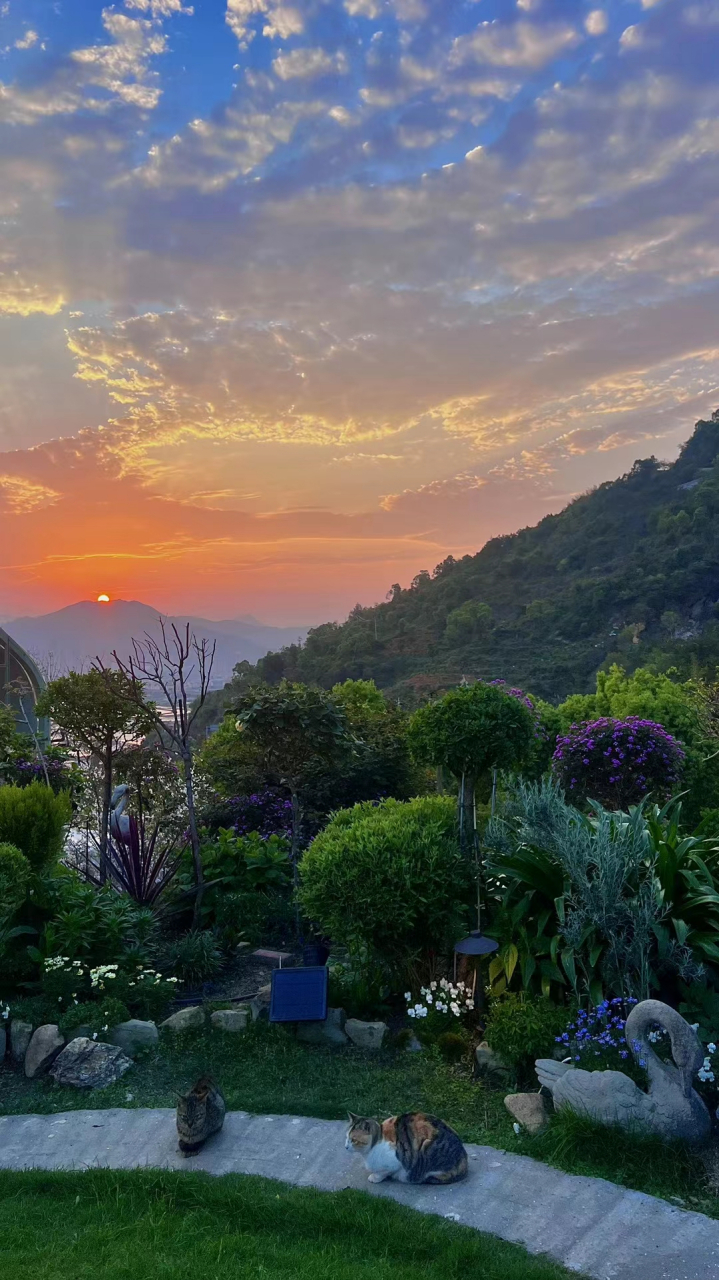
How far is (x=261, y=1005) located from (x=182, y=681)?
2.68 metres

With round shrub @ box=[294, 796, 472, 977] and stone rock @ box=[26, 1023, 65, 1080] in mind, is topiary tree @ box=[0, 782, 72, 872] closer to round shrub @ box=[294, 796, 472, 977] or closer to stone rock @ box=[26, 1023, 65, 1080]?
stone rock @ box=[26, 1023, 65, 1080]

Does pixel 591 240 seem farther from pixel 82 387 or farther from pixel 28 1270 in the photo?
pixel 28 1270

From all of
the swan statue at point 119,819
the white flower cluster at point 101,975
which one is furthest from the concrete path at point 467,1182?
the swan statue at point 119,819

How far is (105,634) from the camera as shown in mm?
19375

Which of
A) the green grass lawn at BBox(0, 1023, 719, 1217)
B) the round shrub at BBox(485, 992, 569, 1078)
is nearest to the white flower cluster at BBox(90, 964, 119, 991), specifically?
the green grass lawn at BBox(0, 1023, 719, 1217)

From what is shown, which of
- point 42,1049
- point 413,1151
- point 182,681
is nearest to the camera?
point 413,1151

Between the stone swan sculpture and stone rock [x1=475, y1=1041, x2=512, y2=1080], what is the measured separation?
0.64 meters

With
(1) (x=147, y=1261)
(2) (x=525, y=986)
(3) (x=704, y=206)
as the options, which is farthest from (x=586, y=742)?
(3) (x=704, y=206)

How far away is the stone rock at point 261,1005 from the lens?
5105mm

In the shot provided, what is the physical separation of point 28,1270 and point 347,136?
1035 cm

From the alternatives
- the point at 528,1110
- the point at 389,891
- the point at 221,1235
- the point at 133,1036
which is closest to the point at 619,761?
the point at 389,891

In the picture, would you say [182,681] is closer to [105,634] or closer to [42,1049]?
[42,1049]

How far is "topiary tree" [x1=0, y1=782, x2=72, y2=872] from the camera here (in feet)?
20.3

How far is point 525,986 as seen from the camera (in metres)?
4.61
